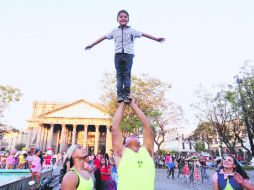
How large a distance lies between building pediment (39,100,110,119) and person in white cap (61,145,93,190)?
6559cm

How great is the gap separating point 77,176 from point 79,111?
225 feet

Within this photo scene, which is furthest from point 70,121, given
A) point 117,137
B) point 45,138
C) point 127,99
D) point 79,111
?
point 117,137

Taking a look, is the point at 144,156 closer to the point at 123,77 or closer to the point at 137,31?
the point at 123,77

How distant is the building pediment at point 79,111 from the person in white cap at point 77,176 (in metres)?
65.6

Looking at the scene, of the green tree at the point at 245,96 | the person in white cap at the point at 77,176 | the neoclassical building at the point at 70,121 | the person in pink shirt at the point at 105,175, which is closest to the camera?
the person in white cap at the point at 77,176

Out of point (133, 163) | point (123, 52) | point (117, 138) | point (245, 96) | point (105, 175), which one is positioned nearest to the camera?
point (133, 163)

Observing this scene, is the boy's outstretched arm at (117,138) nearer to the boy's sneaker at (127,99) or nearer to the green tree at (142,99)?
the boy's sneaker at (127,99)

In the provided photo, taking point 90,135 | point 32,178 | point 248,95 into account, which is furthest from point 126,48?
point 90,135

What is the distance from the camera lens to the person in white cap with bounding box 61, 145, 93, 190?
334 centimetres

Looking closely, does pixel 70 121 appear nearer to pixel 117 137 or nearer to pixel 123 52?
pixel 123 52

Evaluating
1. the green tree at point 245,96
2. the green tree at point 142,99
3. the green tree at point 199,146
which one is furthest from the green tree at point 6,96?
the green tree at point 199,146

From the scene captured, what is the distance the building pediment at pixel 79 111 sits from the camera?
228 ft

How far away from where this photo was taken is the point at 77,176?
347cm

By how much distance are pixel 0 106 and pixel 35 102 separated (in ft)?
129
